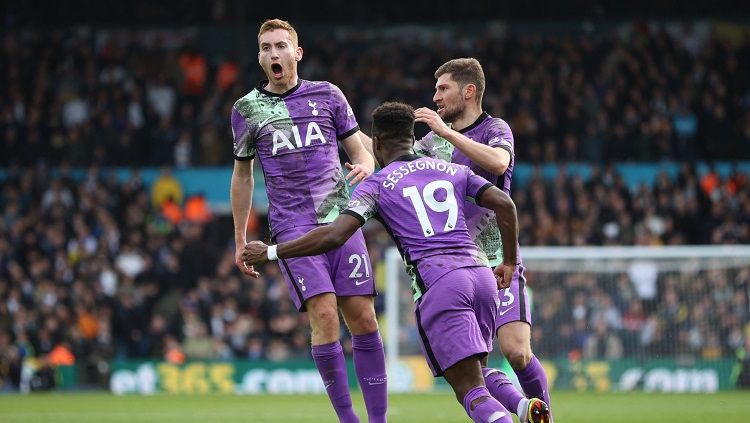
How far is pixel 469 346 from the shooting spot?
7.07 meters

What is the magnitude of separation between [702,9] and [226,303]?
13.4 metres

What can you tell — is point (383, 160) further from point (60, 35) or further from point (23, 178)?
point (60, 35)

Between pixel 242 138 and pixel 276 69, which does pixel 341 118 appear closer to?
pixel 276 69

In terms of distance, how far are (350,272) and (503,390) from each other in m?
1.30

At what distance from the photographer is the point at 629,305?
19.5 meters

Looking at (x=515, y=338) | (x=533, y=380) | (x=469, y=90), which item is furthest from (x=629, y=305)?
(x=469, y=90)

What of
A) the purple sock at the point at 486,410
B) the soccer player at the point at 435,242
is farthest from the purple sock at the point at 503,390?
the purple sock at the point at 486,410

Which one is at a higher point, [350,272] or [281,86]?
[281,86]

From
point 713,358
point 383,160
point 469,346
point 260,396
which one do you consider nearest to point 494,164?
point 383,160

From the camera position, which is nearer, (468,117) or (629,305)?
(468,117)

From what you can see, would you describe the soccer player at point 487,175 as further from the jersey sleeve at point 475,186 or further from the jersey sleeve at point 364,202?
the jersey sleeve at point 364,202

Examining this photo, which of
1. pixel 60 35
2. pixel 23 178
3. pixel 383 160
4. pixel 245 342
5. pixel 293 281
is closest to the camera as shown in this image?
pixel 383 160

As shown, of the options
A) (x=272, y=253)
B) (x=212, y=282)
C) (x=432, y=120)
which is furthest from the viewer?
(x=212, y=282)

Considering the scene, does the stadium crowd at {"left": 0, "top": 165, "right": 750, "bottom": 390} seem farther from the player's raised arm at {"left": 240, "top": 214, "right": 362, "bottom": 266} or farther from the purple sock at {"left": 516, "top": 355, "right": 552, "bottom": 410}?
the player's raised arm at {"left": 240, "top": 214, "right": 362, "bottom": 266}
